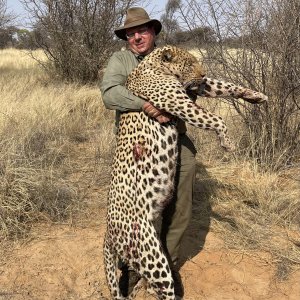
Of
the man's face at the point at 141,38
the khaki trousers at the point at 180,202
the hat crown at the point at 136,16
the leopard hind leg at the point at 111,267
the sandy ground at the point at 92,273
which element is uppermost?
the hat crown at the point at 136,16

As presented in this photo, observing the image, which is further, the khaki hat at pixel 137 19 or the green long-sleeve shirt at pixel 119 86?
the khaki hat at pixel 137 19

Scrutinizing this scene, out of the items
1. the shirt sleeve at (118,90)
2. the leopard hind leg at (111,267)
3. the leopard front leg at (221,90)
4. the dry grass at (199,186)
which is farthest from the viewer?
the dry grass at (199,186)

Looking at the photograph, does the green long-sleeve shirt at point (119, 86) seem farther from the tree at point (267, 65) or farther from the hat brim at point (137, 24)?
the tree at point (267, 65)

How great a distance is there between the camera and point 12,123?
6359 millimetres

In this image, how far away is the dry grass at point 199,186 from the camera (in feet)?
12.6

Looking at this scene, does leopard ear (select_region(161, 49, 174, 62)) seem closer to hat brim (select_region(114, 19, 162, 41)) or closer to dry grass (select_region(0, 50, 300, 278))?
hat brim (select_region(114, 19, 162, 41))

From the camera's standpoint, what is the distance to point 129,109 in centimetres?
290

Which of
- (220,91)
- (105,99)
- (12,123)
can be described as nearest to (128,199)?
(105,99)

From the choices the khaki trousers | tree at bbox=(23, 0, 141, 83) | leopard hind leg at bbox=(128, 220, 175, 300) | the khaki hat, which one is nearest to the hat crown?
the khaki hat

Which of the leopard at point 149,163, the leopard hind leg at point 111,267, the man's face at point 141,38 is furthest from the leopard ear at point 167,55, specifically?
the leopard hind leg at point 111,267

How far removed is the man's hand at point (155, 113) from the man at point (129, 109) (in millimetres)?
161

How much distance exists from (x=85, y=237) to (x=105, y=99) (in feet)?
4.70

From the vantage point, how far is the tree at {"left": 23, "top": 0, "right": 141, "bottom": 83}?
33.0 feet

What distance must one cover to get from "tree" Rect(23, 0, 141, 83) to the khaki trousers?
7.42 meters
